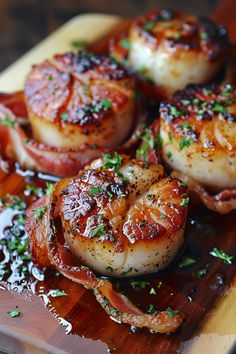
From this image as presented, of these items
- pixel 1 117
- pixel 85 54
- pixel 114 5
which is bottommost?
pixel 114 5

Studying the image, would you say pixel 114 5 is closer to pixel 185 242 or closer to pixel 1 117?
pixel 1 117

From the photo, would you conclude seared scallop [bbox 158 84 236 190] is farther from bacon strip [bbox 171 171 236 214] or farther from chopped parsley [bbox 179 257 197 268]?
chopped parsley [bbox 179 257 197 268]

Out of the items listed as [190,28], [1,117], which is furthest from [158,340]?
[190,28]

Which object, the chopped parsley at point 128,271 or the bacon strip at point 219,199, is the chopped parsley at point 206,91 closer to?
the bacon strip at point 219,199

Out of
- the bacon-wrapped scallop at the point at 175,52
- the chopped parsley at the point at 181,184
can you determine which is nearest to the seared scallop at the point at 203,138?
the chopped parsley at the point at 181,184

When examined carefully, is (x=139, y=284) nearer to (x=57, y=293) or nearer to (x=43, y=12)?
(x=57, y=293)

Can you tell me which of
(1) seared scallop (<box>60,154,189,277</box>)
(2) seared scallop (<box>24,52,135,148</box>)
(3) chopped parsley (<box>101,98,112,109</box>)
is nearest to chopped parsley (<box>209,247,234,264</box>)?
(1) seared scallop (<box>60,154,189,277</box>)
